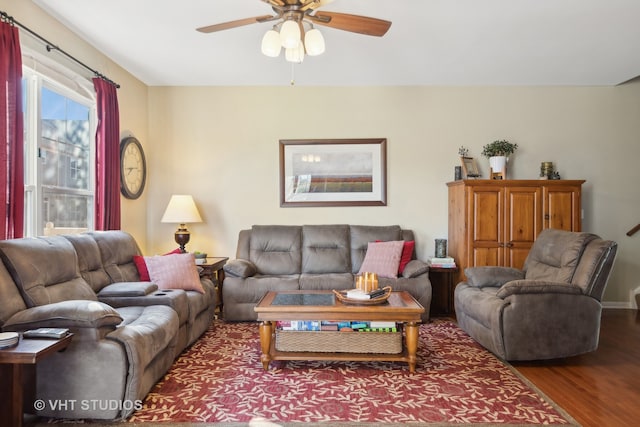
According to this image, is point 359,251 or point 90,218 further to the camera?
point 359,251

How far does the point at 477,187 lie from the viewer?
4449 millimetres

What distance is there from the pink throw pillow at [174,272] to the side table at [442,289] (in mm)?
2504

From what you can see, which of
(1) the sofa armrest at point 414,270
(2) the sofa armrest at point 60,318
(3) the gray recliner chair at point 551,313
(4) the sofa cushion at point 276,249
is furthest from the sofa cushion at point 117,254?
(3) the gray recliner chair at point 551,313

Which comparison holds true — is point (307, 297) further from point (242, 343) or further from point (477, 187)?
point (477, 187)

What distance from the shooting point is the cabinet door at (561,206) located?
4496mm

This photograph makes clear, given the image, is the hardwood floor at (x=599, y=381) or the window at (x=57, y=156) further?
the window at (x=57, y=156)

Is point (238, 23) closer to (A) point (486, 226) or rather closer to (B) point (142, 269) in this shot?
(B) point (142, 269)

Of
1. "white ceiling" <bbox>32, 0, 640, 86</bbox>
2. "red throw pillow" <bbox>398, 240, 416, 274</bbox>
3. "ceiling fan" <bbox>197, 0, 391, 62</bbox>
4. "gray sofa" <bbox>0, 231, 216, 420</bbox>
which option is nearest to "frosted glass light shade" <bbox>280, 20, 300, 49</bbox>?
"ceiling fan" <bbox>197, 0, 391, 62</bbox>

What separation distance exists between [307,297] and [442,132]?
294 cm

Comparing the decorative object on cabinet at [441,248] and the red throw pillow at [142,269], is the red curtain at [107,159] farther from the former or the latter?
the decorative object on cabinet at [441,248]

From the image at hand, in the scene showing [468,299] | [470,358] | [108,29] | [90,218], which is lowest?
[470,358]

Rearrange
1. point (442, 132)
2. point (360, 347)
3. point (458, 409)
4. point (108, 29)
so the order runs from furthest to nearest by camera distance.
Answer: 1. point (442, 132)
2. point (108, 29)
3. point (360, 347)
4. point (458, 409)

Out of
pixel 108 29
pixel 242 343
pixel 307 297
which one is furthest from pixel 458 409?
pixel 108 29

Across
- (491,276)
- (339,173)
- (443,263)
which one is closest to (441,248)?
(443,263)
